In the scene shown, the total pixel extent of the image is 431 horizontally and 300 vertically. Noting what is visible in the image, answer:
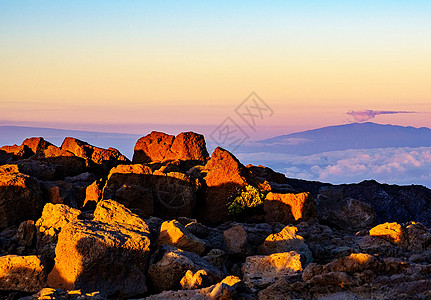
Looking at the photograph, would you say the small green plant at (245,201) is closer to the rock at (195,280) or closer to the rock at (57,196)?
the rock at (57,196)

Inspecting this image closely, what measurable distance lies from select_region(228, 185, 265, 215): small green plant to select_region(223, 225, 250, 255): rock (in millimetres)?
8067

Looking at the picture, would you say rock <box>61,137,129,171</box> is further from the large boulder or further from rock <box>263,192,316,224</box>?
rock <box>263,192,316,224</box>

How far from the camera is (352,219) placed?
2878 centimetres

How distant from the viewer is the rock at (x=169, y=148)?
1604 inches

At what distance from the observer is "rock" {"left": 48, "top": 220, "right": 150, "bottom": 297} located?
624 inches

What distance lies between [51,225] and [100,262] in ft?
14.3

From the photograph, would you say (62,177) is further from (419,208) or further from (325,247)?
(419,208)

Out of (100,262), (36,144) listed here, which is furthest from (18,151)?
(100,262)

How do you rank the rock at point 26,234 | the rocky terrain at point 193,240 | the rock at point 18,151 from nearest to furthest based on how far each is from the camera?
1. the rocky terrain at point 193,240
2. the rock at point 26,234
3. the rock at point 18,151

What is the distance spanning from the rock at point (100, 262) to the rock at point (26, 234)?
365cm

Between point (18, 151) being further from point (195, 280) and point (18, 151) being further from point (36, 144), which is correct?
point (195, 280)

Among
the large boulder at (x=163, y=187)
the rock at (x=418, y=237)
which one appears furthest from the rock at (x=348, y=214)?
the large boulder at (x=163, y=187)

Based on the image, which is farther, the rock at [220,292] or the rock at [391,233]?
the rock at [391,233]

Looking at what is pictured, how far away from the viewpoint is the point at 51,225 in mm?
19500
